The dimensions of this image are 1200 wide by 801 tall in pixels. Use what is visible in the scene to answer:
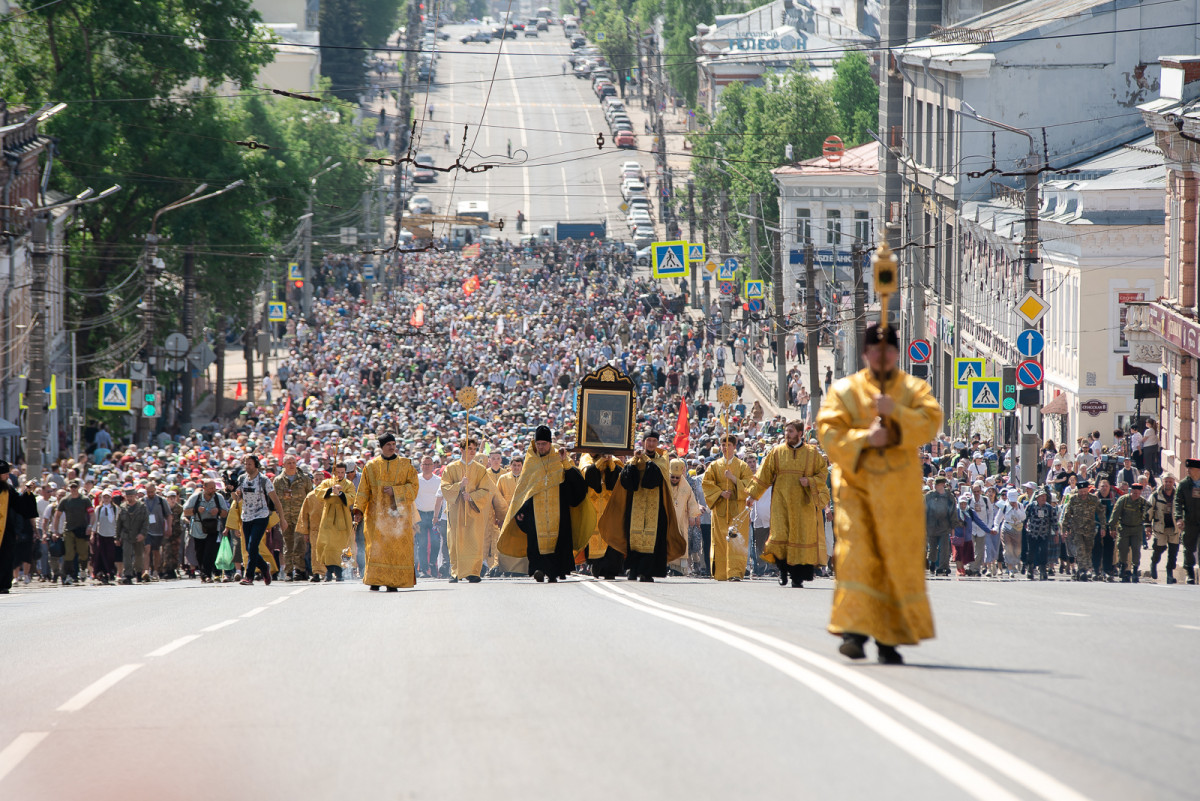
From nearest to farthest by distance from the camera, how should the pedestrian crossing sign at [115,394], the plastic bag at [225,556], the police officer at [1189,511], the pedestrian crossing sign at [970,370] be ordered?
1. the police officer at [1189,511]
2. the plastic bag at [225,556]
3. the pedestrian crossing sign at [970,370]
4. the pedestrian crossing sign at [115,394]

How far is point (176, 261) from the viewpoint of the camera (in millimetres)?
46594

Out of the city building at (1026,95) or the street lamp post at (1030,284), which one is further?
the city building at (1026,95)

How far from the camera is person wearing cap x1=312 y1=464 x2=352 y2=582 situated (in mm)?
20469

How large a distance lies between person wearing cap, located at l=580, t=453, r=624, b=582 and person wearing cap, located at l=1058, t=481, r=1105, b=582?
6957 mm

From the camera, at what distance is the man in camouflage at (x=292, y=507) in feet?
71.1

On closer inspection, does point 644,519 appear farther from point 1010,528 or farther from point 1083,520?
point 1010,528

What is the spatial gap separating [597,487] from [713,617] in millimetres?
6718

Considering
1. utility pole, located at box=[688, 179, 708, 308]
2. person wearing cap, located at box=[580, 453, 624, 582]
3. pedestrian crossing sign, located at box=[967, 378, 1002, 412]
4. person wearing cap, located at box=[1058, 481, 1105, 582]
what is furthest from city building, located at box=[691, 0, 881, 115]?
person wearing cap, located at box=[580, 453, 624, 582]

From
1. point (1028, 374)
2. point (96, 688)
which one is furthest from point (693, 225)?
point (96, 688)

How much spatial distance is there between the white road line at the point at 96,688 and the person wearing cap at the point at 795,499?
24.3 ft

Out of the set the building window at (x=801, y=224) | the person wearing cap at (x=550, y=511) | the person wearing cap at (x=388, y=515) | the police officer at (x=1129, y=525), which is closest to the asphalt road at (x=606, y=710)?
the person wearing cap at (x=388, y=515)

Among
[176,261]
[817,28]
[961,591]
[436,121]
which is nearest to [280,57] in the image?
[436,121]

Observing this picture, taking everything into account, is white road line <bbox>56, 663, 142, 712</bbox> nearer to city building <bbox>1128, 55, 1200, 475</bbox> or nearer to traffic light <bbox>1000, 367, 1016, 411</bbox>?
traffic light <bbox>1000, 367, 1016, 411</bbox>

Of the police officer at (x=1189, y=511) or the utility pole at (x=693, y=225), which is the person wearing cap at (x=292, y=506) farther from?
the utility pole at (x=693, y=225)
